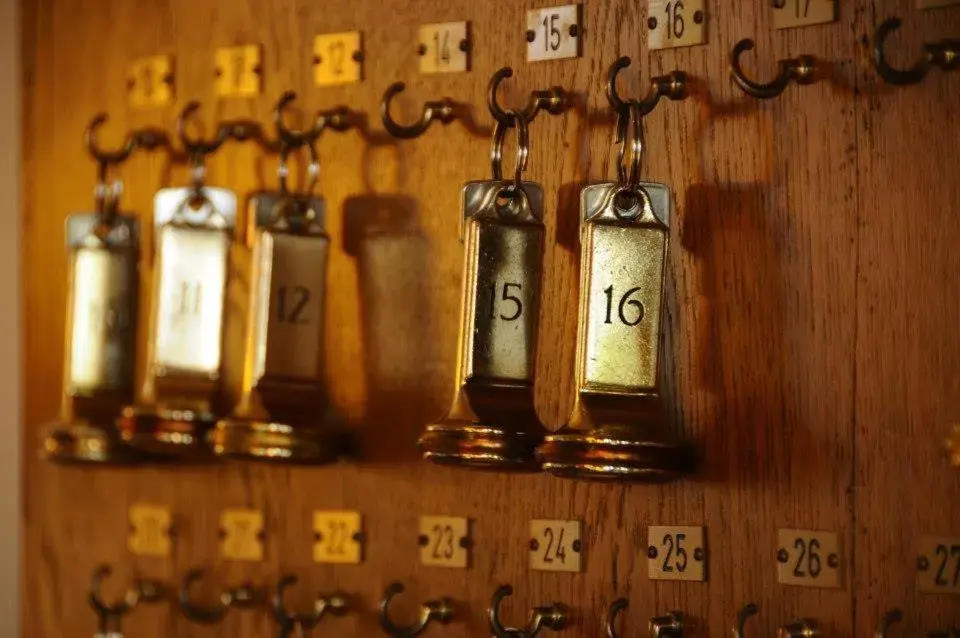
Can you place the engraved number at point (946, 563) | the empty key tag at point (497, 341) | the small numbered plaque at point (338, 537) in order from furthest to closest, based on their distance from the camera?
the small numbered plaque at point (338, 537), the empty key tag at point (497, 341), the engraved number at point (946, 563)

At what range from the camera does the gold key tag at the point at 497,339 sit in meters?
1.59

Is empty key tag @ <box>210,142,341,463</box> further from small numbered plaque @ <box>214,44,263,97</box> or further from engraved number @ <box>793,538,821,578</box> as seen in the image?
engraved number @ <box>793,538,821,578</box>

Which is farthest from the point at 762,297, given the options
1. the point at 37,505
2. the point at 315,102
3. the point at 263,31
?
the point at 37,505

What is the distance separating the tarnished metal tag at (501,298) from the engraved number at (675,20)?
0.28 metres

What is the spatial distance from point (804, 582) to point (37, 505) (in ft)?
3.76

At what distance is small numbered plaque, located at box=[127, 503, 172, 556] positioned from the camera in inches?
76.4

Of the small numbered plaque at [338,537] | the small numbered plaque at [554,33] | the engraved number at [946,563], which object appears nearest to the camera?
the engraved number at [946,563]

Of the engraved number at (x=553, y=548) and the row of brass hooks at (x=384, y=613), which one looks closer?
the row of brass hooks at (x=384, y=613)

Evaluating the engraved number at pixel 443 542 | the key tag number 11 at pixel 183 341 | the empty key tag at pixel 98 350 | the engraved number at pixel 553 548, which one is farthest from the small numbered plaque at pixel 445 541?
the empty key tag at pixel 98 350

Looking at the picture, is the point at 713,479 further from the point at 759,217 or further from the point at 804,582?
the point at 759,217

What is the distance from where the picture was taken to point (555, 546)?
1.69 m

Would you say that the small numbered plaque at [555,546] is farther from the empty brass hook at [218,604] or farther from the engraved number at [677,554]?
the empty brass hook at [218,604]

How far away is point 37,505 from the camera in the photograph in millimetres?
2055

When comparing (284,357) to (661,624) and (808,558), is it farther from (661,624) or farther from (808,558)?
(808,558)
